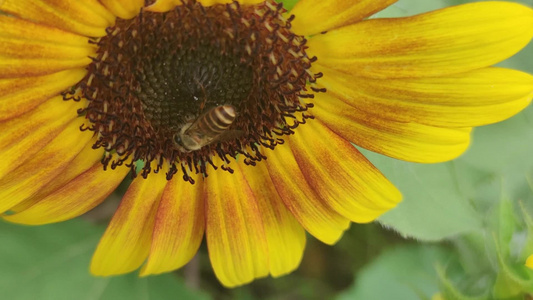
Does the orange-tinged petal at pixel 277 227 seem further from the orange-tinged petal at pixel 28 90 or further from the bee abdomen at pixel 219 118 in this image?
the orange-tinged petal at pixel 28 90

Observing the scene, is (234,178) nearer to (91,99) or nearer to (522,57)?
(91,99)

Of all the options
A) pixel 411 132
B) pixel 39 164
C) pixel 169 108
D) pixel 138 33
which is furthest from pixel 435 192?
pixel 39 164

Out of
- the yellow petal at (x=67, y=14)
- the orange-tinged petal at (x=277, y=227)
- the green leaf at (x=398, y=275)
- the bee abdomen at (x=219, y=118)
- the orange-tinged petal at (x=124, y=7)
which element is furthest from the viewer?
the green leaf at (x=398, y=275)

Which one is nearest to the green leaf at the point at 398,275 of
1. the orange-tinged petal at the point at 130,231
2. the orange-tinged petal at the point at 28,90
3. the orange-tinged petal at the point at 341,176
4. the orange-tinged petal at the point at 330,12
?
the orange-tinged petal at the point at 341,176

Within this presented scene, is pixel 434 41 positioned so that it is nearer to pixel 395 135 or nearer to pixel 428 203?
pixel 395 135

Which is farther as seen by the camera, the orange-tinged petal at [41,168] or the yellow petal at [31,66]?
the orange-tinged petal at [41,168]

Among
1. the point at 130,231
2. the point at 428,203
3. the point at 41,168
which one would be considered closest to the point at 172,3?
the point at 41,168

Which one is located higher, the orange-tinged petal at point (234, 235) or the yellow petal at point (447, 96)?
the yellow petal at point (447, 96)

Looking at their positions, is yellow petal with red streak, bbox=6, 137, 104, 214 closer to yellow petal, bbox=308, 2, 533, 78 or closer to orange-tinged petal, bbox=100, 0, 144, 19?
orange-tinged petal, bbox=100, 0, 144, 19
